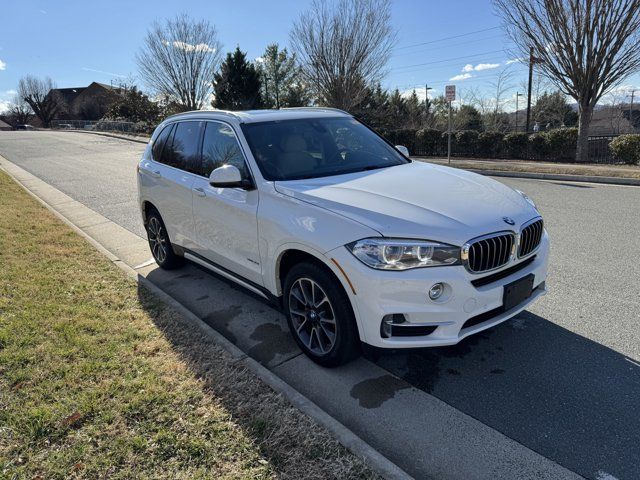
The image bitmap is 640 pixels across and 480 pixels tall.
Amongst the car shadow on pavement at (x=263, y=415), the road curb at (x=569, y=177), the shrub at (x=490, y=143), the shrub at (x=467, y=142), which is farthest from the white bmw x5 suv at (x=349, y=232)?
the shrub at (x=467, y=142)

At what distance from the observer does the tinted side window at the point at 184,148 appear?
4.72m

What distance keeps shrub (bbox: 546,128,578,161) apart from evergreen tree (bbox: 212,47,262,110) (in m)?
27.7

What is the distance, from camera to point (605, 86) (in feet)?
52.4

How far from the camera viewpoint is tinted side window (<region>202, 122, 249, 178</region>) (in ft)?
13.2

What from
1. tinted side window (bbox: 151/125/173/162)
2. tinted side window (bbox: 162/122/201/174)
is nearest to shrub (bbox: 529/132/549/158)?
tinted side window (bbox: 151/125/173/162)

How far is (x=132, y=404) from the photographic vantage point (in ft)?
9.64

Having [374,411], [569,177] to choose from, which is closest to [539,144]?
[569,177]

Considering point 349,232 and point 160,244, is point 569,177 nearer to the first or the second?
point 160,244

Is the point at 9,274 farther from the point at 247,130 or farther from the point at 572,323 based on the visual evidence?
the point at 572,323

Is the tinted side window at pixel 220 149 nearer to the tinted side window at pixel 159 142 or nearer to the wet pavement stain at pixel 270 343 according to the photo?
the tinted side window at pixel 159 142

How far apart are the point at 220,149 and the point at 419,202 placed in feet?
6.70

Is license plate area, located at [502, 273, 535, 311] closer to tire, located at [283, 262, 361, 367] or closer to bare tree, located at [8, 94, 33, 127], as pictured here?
tire, located at [283, 262, 361, 367]

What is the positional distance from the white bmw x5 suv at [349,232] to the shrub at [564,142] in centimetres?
1546

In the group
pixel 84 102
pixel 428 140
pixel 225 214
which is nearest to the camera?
pixel 225 214
